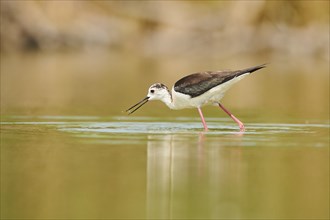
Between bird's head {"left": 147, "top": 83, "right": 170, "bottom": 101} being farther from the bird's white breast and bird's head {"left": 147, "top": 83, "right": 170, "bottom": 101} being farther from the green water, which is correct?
the green water

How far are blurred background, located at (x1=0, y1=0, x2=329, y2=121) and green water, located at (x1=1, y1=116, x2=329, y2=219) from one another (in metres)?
8.76

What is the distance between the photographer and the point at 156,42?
110ft

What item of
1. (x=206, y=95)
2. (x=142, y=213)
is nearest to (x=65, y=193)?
(x=142, y=213)

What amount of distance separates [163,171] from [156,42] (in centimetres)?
2512

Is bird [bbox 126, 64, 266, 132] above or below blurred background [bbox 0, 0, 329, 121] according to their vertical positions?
below

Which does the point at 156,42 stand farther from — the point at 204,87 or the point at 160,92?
the point at 204,87

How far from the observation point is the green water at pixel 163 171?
23.2 ft

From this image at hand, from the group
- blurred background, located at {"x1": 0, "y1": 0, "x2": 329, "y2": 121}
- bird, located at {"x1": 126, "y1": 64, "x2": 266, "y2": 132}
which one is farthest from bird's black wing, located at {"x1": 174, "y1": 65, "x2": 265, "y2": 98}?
blurred background, located at {"x1": 0, "y1": 0, "x2": 329, "y2": 121}

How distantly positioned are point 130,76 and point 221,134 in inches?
468

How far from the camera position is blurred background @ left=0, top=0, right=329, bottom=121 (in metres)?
23.0

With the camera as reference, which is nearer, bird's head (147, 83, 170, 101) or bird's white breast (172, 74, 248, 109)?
bird's white breast (172, 74, 248, 109)

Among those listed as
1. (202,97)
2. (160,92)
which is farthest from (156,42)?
(202,97)

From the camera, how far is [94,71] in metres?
25.3

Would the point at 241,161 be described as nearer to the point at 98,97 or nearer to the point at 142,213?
the point at 142,213
